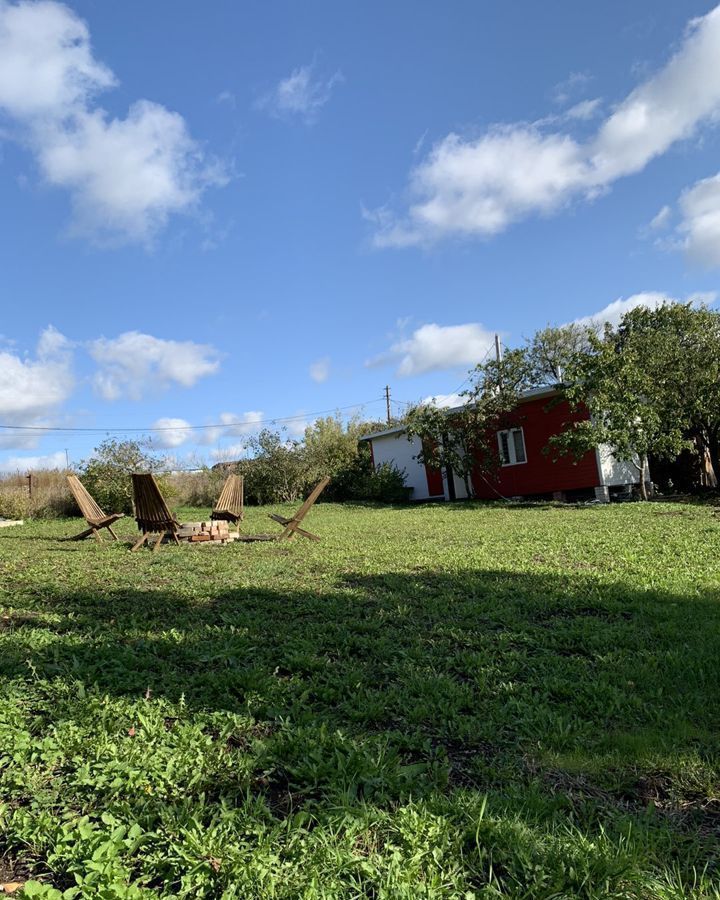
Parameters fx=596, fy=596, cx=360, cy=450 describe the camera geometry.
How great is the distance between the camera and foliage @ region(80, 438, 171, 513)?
18.0 m

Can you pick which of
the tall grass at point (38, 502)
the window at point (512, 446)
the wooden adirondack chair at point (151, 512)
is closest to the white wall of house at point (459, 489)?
the window at point (512, 446)

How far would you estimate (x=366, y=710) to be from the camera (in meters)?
2.83

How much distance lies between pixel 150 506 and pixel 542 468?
1318cm

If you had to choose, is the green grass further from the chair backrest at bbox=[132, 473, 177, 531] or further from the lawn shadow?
the chair backrest at bbox=[132, 473, 177, 531]

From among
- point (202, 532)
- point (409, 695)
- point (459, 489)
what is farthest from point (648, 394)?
point (409, 695)

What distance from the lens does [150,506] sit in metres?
8.77

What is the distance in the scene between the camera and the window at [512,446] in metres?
19.3

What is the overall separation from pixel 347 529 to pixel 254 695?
27.8 ft

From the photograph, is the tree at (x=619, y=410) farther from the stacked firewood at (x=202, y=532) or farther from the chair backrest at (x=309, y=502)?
the stacked firewood at (x=202, y=532)

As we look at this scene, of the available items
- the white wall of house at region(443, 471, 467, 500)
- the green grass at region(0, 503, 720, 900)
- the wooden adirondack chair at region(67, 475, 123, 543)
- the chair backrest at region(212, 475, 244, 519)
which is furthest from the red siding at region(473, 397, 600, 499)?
the green grass at region(0, 503, 720, 900)

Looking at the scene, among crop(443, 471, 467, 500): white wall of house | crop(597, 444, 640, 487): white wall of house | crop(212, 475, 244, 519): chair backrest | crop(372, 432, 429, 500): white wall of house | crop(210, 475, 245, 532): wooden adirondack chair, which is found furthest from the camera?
crop(372, 432, 429, 500): white wall of house

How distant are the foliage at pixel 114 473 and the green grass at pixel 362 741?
522 inches

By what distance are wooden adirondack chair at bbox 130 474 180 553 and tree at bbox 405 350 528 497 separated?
36.8ft

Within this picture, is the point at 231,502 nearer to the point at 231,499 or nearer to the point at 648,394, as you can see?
the point at 231,499
